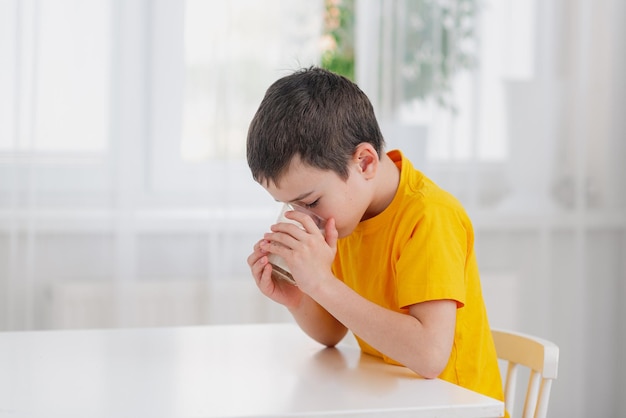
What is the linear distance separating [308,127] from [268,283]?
0.24m

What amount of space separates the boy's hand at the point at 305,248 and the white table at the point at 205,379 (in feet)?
0.38

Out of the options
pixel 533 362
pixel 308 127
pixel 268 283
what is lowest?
pixel 533 362

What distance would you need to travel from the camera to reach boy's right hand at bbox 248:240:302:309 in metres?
1.25

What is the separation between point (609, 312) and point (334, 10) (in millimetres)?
1172

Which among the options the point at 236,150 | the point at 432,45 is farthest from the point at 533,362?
the point at 432,45

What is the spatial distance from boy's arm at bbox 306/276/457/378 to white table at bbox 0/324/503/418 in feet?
0.11

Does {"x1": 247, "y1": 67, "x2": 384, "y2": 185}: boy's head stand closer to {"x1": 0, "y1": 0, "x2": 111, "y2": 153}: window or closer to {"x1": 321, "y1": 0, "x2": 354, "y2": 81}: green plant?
{"x1": 0, "y1": 0, "x2": 111, "y2": 153}: window

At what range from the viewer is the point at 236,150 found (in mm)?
2189

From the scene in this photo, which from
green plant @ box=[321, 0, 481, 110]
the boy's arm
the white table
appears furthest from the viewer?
green plant @ box=[321, 0, 481, 110]

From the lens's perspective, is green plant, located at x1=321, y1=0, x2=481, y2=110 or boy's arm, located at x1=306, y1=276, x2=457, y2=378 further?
green plant, located at x1=321, y1=0, x2=481, y2=110

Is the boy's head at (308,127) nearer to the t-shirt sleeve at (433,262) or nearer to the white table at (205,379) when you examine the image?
the t-shirt sleeve at (433,262)

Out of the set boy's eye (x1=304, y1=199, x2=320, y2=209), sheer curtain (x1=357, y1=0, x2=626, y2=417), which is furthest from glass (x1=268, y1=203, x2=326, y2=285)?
sheer curtain (x1=357, y1=0, x2=626, y2=417)

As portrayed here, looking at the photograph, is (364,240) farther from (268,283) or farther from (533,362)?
(533,362)

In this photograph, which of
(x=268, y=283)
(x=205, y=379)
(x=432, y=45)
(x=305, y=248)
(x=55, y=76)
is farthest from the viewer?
(x=432, y=45)
